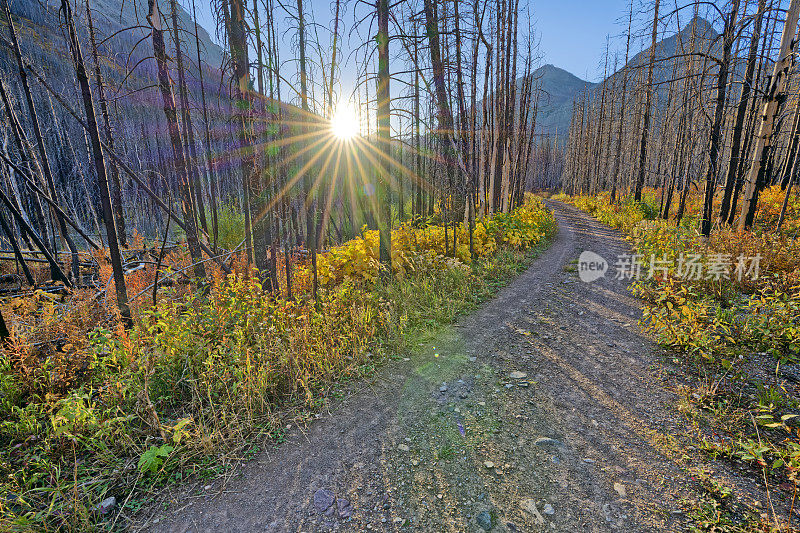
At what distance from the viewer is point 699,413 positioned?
3100mm

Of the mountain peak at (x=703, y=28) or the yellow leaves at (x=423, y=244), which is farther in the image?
the mountain peak at (x=703, y=28)

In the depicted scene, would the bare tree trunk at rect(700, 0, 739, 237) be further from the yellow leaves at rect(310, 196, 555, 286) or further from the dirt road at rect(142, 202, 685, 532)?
the dirt road at rect(142, 202, 685, 532)

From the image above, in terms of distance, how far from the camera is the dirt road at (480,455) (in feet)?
7.29

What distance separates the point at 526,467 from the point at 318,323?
10.3 ft

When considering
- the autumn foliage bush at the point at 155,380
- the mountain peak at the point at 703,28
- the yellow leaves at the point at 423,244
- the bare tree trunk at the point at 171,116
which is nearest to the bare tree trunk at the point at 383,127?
the yellow leaves at the point at 423,244

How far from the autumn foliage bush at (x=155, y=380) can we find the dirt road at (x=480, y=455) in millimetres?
453

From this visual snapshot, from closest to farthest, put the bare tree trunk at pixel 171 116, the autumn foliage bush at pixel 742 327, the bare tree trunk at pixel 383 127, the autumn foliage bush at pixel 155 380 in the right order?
the autumn foliage bush at pixel 155 380
the autumn foliage bush at pixel 742 327
the bare tree trunk at pixel 171 116
the bare tree trunk at pixel 383 127

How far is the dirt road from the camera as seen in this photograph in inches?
87.5

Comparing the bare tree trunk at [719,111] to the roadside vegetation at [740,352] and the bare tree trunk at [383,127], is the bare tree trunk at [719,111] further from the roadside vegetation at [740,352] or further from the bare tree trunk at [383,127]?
the bare tree trunk at [383,127]

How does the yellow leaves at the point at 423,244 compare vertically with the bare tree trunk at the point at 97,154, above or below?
below

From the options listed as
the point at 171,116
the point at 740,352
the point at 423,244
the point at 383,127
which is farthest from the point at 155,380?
the point at 740,352

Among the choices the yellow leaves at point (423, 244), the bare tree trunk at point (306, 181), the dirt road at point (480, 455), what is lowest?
the dirt road at point (480, 455)

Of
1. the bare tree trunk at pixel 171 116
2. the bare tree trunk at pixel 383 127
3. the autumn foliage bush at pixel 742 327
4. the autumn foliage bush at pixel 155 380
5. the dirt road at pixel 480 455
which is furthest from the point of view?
the bare tree trunk at pixel 383 127

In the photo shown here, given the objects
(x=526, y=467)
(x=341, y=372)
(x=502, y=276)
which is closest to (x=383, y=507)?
(x=526, y=467)
